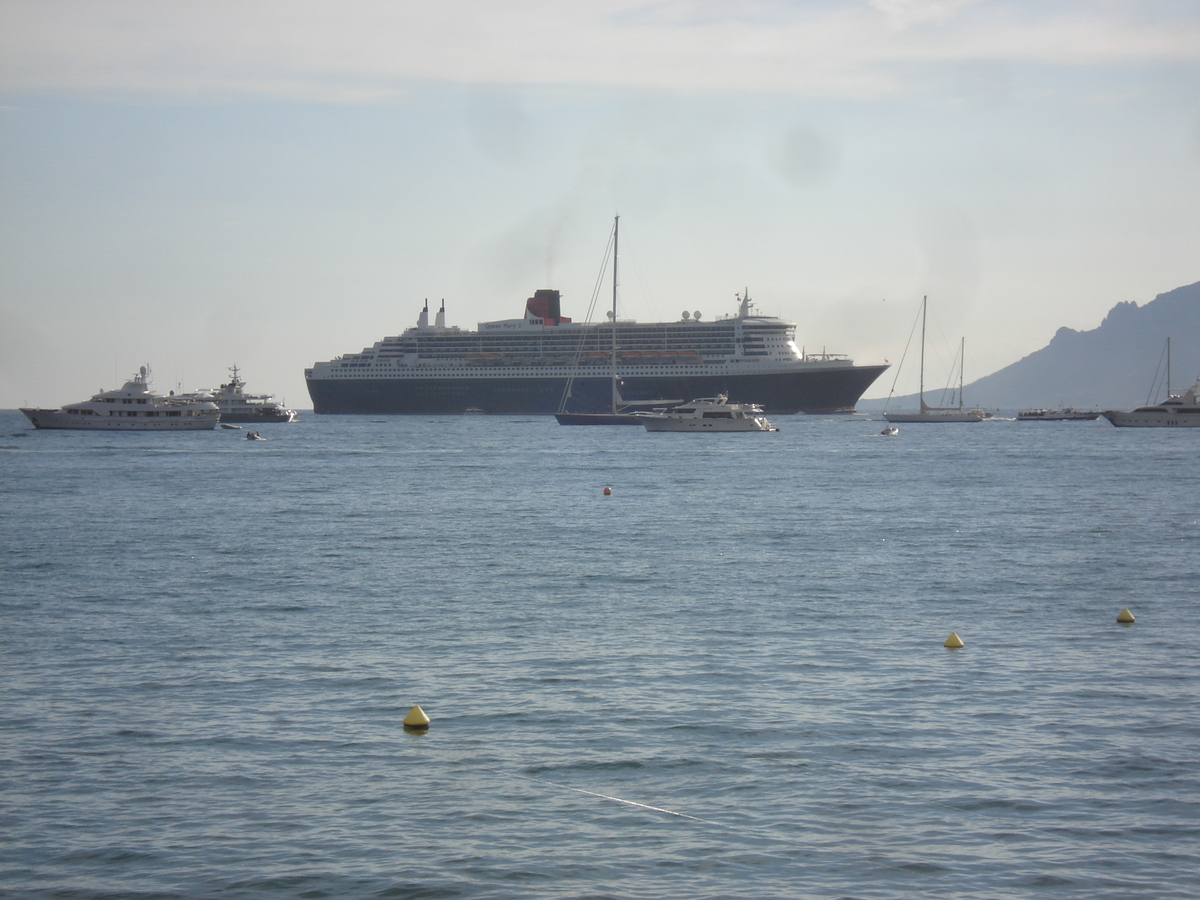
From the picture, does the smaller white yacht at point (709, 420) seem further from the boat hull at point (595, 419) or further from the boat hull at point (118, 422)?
the boat hull at point (118, 422)

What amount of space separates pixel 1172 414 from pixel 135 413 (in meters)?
94.6

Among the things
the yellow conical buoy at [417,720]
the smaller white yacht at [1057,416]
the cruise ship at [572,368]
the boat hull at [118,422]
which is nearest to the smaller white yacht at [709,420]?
the cruise ship at [572,368]

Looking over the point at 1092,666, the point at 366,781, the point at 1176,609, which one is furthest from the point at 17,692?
the point at 1176,609

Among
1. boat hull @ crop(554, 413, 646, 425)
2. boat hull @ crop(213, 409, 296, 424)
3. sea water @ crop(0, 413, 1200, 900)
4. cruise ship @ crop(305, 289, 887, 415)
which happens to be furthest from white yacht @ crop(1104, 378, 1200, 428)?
sea water @ crop(0, 413, 1200, 900)

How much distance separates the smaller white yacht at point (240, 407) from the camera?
136m

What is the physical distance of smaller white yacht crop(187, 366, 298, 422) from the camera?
136m

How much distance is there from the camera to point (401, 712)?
1248 centimetres

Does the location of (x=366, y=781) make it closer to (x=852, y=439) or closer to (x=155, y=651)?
(x=155, y=651)

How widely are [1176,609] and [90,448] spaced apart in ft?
242

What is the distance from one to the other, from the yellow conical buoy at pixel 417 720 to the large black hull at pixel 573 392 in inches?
4624

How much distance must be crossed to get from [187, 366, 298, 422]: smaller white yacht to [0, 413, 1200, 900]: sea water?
109m

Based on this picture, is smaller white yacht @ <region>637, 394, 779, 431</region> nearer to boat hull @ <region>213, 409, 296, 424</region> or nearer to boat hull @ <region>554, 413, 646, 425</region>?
boat hull @ <region>554, 413, 646, 425</region>

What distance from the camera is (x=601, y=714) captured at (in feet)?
40.7

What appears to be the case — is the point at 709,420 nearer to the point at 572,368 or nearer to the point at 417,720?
the point at 572,368
